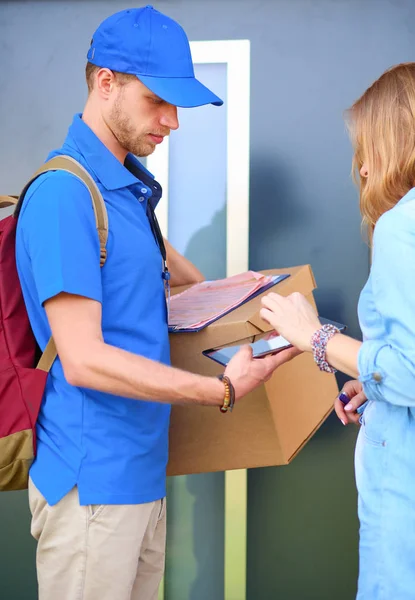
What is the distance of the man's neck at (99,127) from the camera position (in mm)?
1879

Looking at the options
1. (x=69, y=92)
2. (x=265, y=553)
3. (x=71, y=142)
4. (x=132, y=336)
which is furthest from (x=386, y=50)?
(x=265, y=553)

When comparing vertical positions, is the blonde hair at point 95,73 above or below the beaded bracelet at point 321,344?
above

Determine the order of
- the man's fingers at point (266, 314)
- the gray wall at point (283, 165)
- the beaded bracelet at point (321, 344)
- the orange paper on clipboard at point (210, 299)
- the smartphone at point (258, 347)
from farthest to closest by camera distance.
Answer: the gray wall at point (283, 165)
the orange paper on clipboard at point (210, 299)
the smartphone at point (258, 347)
the man's fingers at point (266, 314)
the beaded bracelet at point (321, 344)

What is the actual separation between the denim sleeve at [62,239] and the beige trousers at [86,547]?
0.45m

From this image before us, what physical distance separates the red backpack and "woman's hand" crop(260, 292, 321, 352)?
0.37 metres

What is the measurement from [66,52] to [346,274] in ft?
3.91

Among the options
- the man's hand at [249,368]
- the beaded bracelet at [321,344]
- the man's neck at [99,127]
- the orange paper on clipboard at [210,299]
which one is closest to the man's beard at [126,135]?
the man's neck at [99,127]

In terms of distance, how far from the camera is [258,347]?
5.98ft

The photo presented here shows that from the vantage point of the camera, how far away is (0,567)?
2809 millimetres

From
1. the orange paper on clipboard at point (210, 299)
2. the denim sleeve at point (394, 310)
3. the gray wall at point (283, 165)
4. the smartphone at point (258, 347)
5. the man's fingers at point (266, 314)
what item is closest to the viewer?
the denim sleeve at point (394, 310)

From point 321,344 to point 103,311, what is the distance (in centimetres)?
47

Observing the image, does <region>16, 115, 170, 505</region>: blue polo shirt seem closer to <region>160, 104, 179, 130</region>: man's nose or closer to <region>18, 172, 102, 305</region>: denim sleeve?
<region>18, 172, 102, 305</region>: denim sleeve

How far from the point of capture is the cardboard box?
1.94 meters

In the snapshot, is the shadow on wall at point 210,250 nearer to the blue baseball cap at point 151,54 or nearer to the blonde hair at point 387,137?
the blue baseball cap at point 151,54
